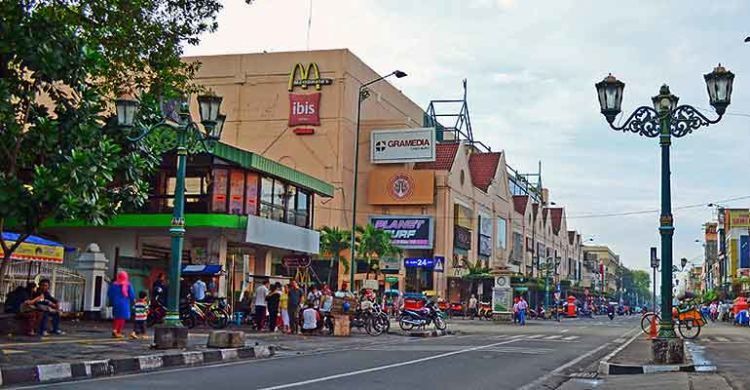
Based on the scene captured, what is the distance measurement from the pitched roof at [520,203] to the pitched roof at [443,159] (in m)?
24.7

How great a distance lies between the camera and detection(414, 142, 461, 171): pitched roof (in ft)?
217

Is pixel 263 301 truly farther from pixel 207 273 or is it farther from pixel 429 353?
pixel 429 353

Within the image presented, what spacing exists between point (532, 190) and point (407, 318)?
8161cm

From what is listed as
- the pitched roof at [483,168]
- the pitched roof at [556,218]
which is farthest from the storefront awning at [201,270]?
the pitched roof at [556,218]

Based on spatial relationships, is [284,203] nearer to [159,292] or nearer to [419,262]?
[159,292]

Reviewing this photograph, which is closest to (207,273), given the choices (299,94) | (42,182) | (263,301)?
(263,301)

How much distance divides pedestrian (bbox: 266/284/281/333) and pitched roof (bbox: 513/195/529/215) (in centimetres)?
6529

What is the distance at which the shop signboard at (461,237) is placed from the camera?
6668 centimetres

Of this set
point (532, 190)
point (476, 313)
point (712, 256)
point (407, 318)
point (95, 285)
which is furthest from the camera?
point (712, 256)

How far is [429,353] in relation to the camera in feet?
69.6

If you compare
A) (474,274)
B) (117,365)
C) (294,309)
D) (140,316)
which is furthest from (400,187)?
(117,365)

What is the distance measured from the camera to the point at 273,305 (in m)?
28.6

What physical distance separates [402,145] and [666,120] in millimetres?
44581

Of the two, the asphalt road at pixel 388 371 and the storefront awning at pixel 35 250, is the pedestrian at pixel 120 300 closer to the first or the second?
the storefront awning at pixel 35 250
